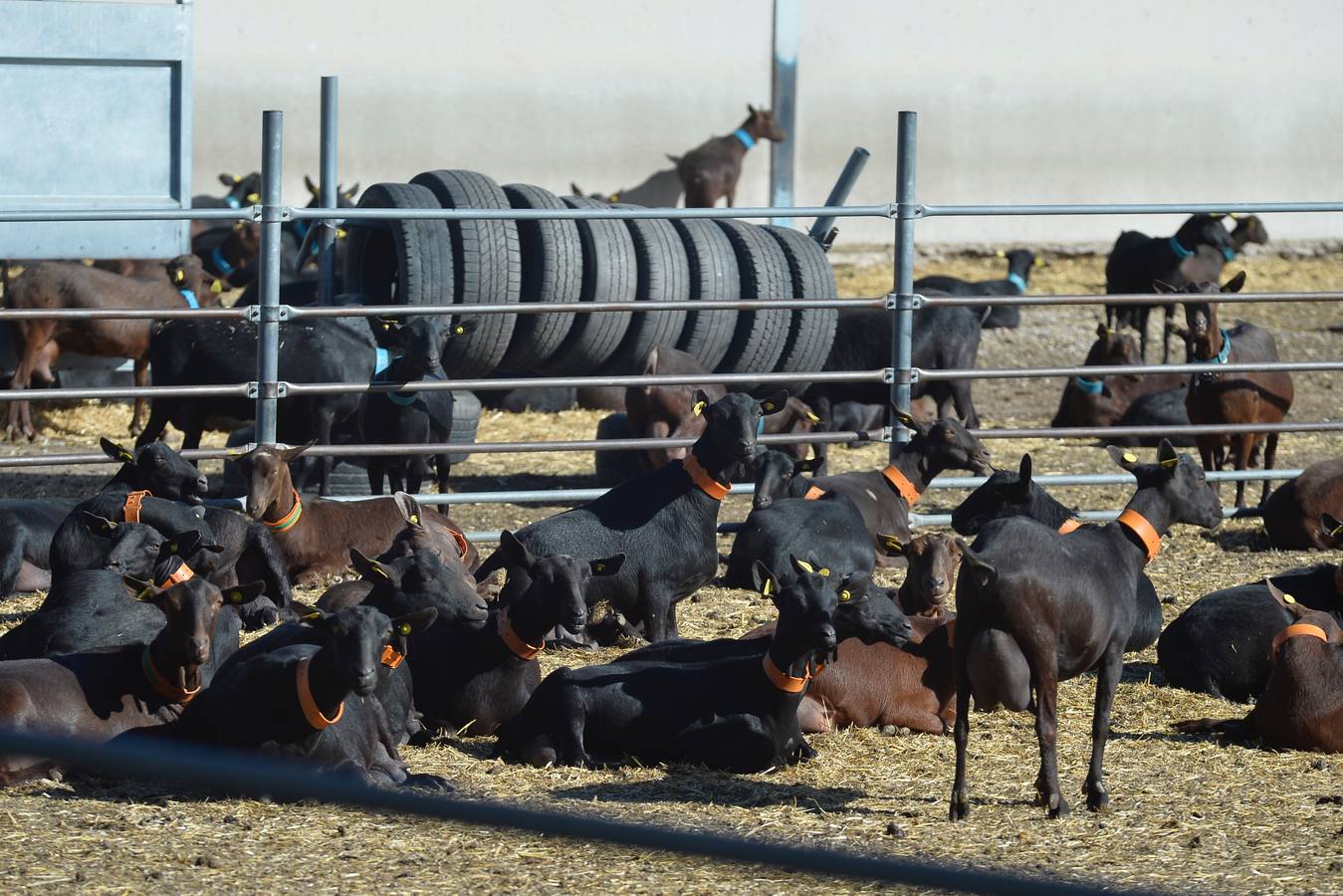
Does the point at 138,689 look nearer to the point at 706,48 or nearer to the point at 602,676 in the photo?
the point at 602,676

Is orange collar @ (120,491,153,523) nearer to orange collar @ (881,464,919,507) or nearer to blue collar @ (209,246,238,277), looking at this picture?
orange collar @ (881,464,919,507)

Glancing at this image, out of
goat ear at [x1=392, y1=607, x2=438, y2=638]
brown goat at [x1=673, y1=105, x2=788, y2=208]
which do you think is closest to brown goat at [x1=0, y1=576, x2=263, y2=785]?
goat ear at [x1=392, y1=607, x2=438, y2=638]

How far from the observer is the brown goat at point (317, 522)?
838cm

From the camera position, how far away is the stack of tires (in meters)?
10.9

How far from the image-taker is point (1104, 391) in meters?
13.7

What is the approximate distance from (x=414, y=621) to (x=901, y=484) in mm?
4103

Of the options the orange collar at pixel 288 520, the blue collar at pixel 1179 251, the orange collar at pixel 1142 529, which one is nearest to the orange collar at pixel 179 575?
the orange collar at pixel 288 520

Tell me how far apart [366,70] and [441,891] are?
1765cm

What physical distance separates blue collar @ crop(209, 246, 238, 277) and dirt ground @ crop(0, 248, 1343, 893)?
11256 mm

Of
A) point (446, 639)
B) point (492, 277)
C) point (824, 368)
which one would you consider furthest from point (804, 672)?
point (824, 368)

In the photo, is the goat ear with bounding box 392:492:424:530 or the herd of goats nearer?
the herd of goats

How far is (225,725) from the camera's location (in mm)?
5742

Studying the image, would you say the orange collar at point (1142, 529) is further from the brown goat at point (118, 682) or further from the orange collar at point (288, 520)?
the orange collar at point (288, 520)

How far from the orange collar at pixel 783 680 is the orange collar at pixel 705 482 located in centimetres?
210
